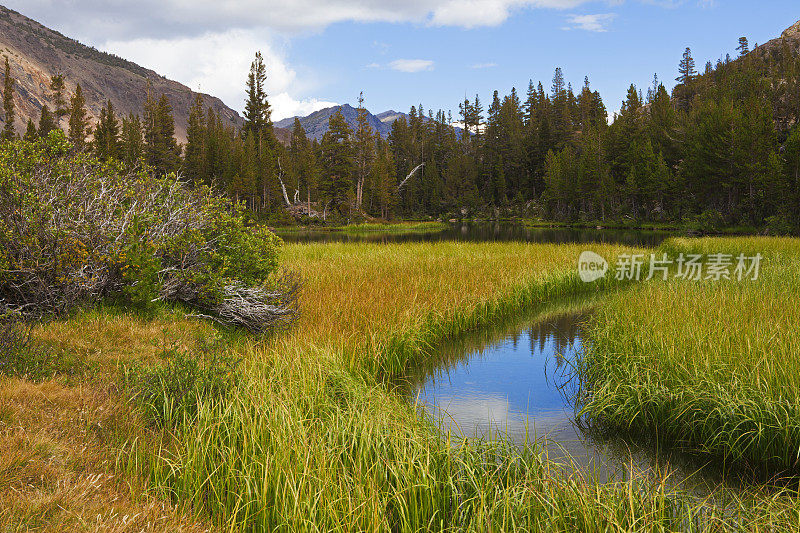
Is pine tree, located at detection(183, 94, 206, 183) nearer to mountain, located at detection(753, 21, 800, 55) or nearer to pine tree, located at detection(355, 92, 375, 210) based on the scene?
pine tree, located at detection(355, 92, 375, 210)

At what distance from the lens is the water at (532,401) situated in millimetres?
6820

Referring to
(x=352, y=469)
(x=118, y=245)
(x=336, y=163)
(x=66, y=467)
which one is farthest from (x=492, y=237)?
(x=66, y=467)

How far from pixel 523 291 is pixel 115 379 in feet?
44.1

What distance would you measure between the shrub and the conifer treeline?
39479 millimetres

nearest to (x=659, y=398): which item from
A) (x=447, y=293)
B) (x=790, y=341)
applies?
(x=790, y=341)

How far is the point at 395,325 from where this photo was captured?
11.3m

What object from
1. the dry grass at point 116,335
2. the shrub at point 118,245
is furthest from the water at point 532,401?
the dry grass at point 116,335

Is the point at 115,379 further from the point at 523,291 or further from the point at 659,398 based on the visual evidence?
the point at 523,291

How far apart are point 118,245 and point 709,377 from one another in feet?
33.7

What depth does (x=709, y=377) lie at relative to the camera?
24.6ft

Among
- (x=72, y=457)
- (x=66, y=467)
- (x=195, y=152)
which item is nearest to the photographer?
(x=66, y=467)

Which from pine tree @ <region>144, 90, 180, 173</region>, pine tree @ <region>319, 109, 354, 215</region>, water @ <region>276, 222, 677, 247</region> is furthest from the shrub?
pine tree @ <region>144, 90, 180, 173</region>

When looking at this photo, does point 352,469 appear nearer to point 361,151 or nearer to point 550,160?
point 361,151

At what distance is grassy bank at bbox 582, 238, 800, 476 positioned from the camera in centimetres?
666
